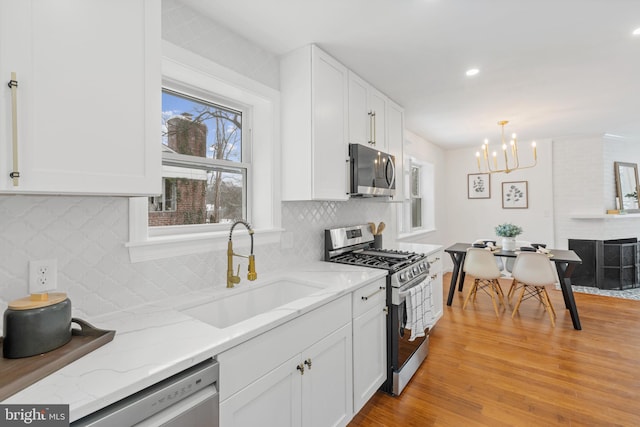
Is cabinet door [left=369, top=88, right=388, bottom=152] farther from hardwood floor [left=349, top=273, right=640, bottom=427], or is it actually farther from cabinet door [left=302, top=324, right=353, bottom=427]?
hardwood floor [left=349, top=273, right=640, bottom=427]

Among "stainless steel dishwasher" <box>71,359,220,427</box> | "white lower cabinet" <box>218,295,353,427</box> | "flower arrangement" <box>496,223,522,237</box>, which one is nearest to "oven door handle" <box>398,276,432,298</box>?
"white lower cabinet" <box>218,295,353,427</box>

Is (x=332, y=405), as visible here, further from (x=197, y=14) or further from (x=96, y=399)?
(x=197, y=14)

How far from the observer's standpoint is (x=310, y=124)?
6.81ft

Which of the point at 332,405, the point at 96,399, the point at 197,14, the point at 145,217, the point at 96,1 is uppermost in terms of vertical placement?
the point at 197,14

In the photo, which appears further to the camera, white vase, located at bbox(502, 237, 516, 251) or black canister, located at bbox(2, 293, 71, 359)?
white vase, located at bbox(502, 237, 516, 251)

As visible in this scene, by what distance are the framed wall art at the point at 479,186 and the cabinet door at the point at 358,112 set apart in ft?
13.3

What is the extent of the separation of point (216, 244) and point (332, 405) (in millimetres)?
1087

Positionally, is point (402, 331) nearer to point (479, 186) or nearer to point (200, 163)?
point (200, 163)

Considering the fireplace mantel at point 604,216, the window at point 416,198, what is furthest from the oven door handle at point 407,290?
the fireplace mantel at point 604,216

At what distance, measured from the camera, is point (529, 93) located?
306 cm

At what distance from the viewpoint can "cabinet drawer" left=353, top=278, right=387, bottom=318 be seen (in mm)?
1842

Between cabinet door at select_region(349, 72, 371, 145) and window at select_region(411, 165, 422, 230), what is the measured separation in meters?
2.89

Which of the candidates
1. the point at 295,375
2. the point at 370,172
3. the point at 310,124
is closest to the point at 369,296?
the point at 295,375

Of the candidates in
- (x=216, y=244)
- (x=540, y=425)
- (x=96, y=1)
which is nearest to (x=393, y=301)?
(x=540, y=425)
